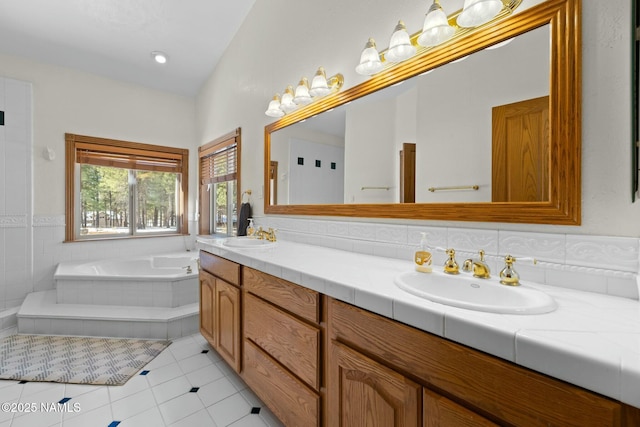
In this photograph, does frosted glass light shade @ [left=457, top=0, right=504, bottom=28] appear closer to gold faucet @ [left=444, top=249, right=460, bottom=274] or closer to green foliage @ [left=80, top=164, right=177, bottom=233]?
gold faucet @ [left=444, top=249, right=460, bottom=274]

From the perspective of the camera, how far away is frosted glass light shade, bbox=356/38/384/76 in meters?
1.49

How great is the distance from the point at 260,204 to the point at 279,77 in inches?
43.8

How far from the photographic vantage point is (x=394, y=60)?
1403mm

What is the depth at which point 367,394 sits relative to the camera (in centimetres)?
87

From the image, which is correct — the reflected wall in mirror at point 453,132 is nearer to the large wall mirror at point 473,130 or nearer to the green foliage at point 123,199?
the large wall mirror at point 473,130

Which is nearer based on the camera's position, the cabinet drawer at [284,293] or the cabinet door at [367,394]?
the cabinet door at [367,394]

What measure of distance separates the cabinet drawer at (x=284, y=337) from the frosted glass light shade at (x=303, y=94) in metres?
1.35

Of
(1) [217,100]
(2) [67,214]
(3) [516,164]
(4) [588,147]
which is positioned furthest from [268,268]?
(2) [67,214]

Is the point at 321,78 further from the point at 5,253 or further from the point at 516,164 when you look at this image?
the point at 5,253

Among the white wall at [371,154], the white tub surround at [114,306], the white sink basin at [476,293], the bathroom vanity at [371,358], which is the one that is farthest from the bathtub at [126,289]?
the white sink basin at [476,293]

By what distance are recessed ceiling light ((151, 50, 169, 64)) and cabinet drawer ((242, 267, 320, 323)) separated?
2.87m

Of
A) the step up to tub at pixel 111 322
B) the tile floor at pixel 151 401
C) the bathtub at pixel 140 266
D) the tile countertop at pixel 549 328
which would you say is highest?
the tile countertop at pixel 549 328

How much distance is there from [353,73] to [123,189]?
3383 mm

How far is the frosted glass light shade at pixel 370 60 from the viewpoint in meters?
1.49
